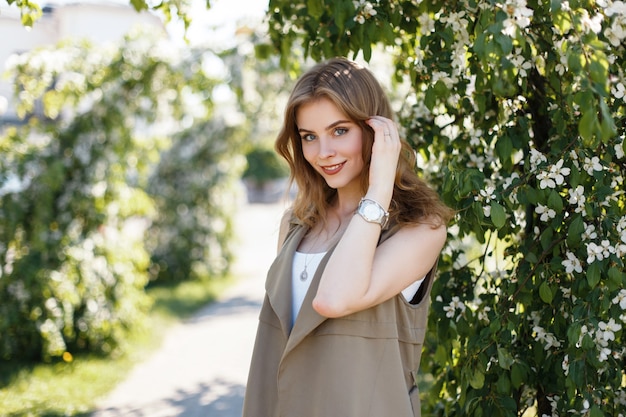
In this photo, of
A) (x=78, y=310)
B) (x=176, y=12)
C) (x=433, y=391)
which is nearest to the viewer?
(x=433, y=391)

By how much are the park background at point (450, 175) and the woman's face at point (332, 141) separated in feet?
1.08

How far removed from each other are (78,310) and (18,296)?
2.36 ft

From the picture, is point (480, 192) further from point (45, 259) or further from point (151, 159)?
point (151, 159)

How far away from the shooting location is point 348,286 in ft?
6.42

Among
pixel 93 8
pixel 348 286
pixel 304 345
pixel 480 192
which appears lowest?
pixel 304 345

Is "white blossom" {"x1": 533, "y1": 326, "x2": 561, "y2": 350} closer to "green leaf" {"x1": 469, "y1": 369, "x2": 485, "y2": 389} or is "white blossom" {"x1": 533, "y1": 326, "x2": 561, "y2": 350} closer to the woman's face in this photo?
"green leaf" {"x1": 469, "y1": 369, "x2": 485, "y2": 389}

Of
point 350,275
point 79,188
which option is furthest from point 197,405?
point 350,275

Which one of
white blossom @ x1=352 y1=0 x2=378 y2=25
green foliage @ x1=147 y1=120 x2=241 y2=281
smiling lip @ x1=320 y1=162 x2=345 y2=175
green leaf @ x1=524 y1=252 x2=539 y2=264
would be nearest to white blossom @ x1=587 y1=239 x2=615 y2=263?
green leaf @ x1=524 y1=252 x2=539 y2=264

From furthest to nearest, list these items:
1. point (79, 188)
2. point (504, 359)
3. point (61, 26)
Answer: point (61, 26)
point (79, 188)
point (504, 359)

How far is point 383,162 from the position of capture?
2084 mm

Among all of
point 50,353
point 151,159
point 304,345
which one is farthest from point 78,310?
point 304,345

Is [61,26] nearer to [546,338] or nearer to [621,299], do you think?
[546,338]

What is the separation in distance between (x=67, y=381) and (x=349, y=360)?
5099mm

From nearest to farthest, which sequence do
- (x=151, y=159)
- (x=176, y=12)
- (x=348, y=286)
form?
1. (x=348, y=286)
2. (x=176, y=12)
3. (x=151, y=159)
